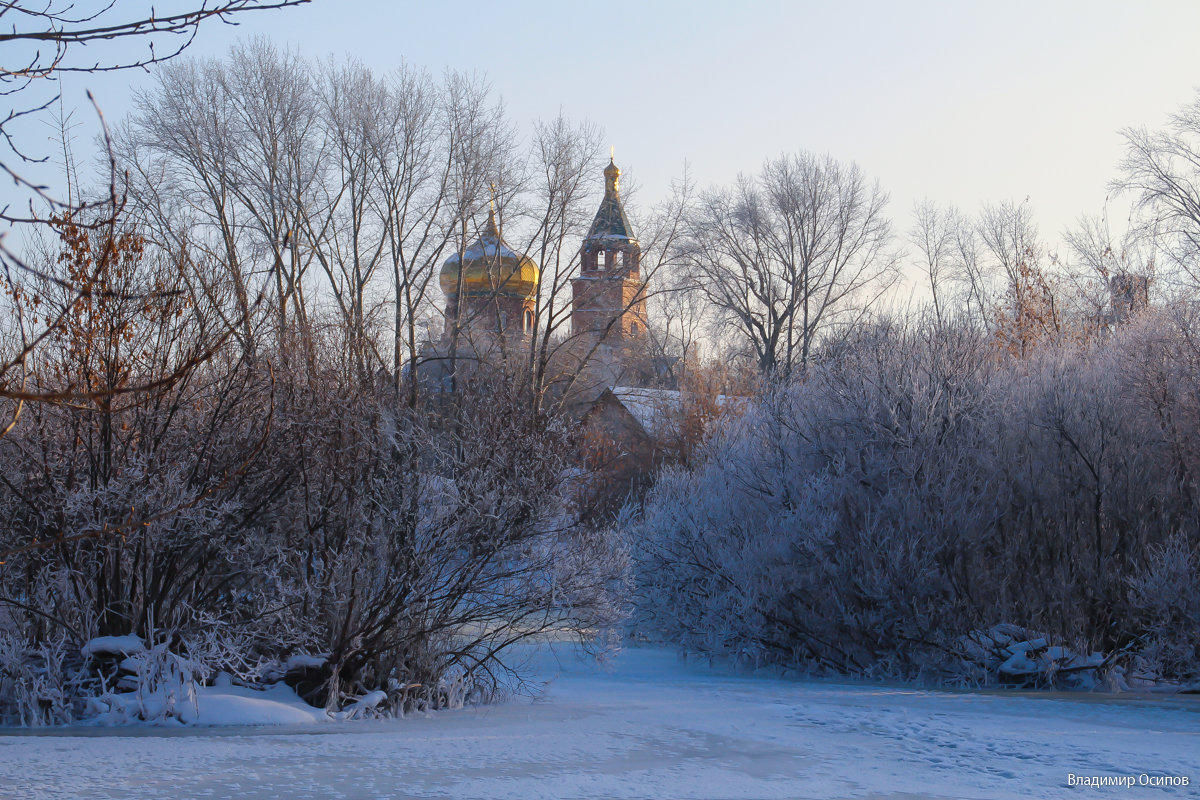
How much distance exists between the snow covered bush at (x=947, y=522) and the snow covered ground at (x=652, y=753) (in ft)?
6.65

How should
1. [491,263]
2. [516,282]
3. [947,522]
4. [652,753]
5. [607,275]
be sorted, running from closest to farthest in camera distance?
[652,753] → [947,522] → [607,275] → [491,263] → [516,282]

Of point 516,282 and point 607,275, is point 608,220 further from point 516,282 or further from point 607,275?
point 516,282

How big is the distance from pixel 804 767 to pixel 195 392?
541 cm

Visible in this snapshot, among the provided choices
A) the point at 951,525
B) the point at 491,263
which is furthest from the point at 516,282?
the point at 951,525

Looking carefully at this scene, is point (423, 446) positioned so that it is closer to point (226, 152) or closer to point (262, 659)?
point (262, 659)

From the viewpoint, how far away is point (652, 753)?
282 inches

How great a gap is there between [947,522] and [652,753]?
5.94 m

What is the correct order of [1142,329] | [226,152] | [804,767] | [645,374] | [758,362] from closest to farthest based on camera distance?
1. [804,767]
2. [1142,329]
3. [226,152]
4. [758,362]
5. [645,374]

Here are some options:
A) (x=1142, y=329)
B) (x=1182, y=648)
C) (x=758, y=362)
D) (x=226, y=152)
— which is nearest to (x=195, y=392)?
(x=1182, y=648)

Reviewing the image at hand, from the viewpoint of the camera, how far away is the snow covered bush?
11.9 meters

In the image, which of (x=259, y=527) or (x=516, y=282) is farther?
(x=516, y=282)

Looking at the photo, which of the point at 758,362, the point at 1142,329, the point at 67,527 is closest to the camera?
the point at 67,527

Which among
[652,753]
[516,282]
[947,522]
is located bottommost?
[652,753]

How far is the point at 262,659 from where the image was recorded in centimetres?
848
